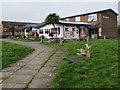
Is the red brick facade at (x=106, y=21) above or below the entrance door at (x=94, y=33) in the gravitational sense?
above

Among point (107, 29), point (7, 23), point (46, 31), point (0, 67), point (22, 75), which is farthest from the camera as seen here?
point (7, 23)

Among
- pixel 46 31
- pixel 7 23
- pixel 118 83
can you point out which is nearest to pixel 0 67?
pixel 118 83

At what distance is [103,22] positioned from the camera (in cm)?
3247

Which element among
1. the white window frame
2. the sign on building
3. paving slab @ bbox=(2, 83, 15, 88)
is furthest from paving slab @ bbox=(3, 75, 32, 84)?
the sign on building

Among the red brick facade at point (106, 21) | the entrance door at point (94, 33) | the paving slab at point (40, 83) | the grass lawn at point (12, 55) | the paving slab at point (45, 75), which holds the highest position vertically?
the red brick facade at point (106, 21)

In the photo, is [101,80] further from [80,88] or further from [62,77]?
[62,77]

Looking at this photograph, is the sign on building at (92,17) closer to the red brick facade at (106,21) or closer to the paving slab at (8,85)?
the red brick facade at (106,21)

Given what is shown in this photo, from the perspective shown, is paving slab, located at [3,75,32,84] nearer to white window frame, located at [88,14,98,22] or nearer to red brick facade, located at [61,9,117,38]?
red brick facade, located at [61,9,117,38]

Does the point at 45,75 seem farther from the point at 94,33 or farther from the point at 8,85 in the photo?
the point at 94,33

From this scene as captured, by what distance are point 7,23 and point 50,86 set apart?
58195 mm

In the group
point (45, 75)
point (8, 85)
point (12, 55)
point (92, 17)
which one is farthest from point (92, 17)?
point (8, 85)

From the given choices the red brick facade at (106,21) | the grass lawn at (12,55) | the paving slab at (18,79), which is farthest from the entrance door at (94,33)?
the paving slab at (18,79)

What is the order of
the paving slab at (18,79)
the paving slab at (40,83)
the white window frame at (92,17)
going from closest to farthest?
the paving slab at (40,83) < the paving slab at (18,79) < the white window frame at (92,17)

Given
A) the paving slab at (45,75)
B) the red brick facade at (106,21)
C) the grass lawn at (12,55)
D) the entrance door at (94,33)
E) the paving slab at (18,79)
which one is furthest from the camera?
the entrance door at (94,33)
